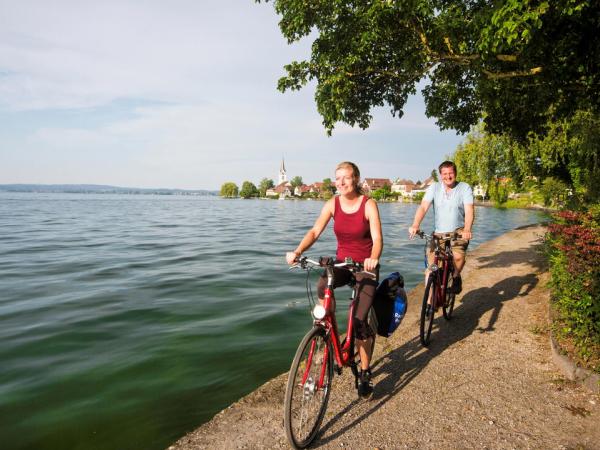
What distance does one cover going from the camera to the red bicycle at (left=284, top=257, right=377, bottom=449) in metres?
3.01

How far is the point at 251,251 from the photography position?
1639 centimetres

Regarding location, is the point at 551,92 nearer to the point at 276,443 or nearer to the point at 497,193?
the point at 276,443

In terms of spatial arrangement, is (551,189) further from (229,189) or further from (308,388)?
(229,189)

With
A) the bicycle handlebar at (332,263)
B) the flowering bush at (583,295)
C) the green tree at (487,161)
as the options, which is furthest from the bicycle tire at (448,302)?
the green tree at (487,161)

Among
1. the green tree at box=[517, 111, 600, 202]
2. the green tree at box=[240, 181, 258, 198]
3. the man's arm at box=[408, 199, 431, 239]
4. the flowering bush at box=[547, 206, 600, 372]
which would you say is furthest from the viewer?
the green tree at box=[240, 181, 258, 198]

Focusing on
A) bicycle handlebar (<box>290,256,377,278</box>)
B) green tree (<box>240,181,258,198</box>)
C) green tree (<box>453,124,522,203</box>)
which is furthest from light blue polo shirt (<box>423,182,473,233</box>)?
green tree (<box>240,181,258,198</box>)

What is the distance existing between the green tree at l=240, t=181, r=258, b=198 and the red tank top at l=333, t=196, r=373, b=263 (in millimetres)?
179994

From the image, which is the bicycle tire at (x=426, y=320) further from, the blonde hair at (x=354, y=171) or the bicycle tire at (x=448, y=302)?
the blonde hair at (x=354, y=171)

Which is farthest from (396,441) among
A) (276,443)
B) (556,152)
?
(556,152)

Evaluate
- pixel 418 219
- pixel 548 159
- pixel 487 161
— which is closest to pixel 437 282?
pixel 418 219

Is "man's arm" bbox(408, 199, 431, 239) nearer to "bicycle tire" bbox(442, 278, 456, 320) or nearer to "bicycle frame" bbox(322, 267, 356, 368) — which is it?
"bicycle tire" bbox(442, 278, 456, 320)

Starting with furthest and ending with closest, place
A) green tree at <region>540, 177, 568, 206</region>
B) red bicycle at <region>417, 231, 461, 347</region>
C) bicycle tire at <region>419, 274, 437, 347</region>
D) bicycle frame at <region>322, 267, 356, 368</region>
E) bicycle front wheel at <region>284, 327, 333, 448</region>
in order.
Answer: green tree at <region>540, 177, 568, 206</region> → red bicycle at <region>417, 231, 461, 347</region> → bicycle tire at <region>419, 274, 437, 347</region> → bicycle frame at <region>322, 267, 356, 368</region> → bicycle front wheel at <region>284, 327, 333, 448</region>

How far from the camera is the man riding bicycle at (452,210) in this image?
18.3 feet

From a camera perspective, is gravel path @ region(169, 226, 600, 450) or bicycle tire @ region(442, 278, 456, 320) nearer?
gravel path @ region(169, 226, 600, 450)
